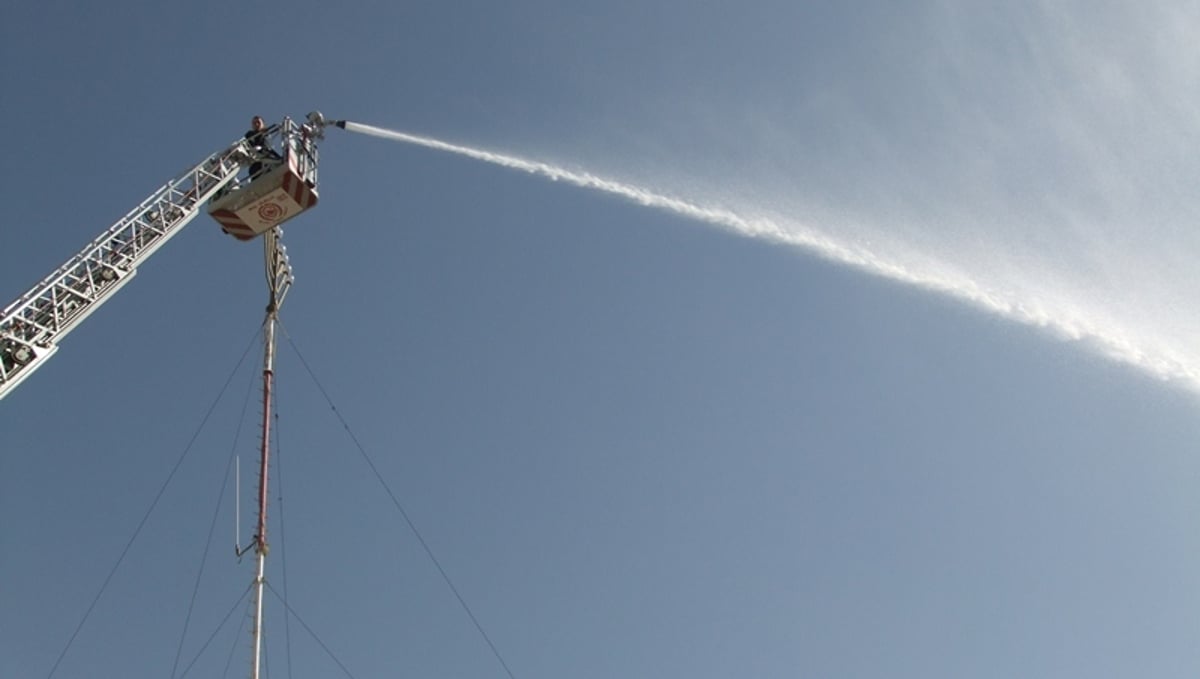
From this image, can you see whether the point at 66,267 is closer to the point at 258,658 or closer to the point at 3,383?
the point at 3,383

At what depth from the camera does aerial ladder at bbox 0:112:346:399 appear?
34281 millimetres

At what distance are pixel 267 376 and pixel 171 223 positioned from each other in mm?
5365

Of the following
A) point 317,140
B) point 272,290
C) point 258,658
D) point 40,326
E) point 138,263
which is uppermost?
point 317,140

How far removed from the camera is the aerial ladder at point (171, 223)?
112ft

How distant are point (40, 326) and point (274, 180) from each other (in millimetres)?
8531

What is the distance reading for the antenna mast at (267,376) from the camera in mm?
36719

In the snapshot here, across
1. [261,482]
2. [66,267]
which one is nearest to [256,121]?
[66,267]

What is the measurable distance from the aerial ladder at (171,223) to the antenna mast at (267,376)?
0.38 metres

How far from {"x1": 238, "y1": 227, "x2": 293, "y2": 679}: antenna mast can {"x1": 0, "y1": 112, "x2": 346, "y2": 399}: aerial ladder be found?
0.38 m

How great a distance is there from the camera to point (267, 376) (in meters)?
41.4

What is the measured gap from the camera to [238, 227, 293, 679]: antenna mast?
36.7 m

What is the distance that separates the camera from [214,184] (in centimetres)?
4075

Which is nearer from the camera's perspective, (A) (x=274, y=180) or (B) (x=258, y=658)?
(B) (x=258, y=658)

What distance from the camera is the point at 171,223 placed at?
129 feet
